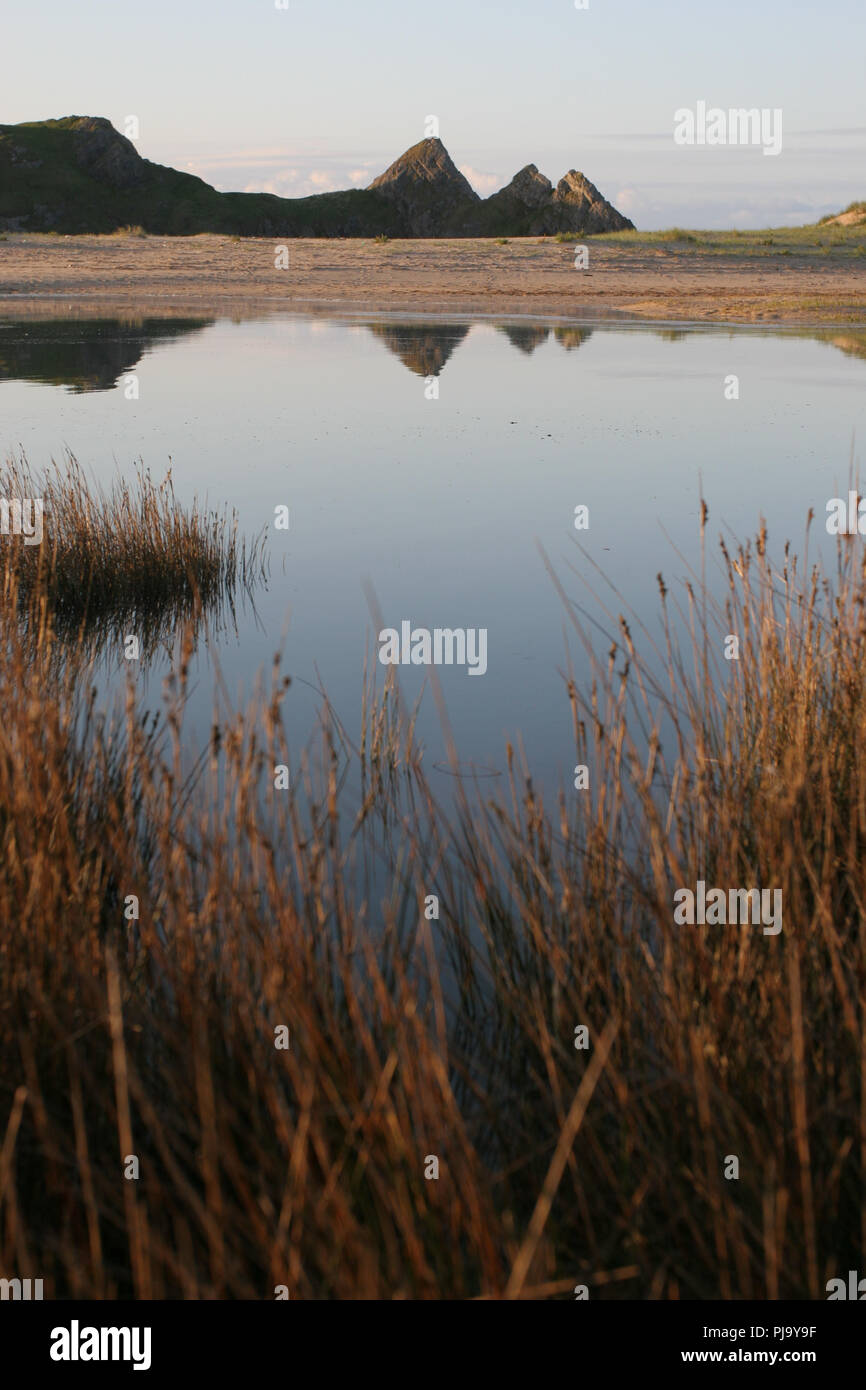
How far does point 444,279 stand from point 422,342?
8.53 meters

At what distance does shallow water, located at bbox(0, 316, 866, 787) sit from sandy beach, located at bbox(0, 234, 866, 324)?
4185 mm

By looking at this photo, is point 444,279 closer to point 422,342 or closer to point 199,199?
point 422,342

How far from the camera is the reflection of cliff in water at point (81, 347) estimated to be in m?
16.6

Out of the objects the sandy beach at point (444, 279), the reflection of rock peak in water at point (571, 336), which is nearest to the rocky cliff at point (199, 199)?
the sandy beach at point (444, 279)

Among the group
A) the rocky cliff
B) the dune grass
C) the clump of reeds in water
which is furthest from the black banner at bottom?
the rocky cliff

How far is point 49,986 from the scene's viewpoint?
9.02 feet

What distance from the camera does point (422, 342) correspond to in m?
20.9

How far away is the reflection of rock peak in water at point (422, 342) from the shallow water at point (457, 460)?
0.11 m

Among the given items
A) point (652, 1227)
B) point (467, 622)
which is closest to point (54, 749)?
point (652, 1227)

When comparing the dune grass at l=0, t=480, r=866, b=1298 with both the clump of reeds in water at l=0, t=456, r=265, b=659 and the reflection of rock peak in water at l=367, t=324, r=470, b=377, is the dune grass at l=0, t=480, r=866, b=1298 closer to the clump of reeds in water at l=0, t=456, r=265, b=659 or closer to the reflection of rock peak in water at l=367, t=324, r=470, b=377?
the clump of reeds in water at l=0, t=456, r=265, b=659

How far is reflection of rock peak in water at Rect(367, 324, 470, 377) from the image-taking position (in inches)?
723

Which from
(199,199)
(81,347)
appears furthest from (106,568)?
(199,199)

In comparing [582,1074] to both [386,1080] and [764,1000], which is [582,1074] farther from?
[386,1080]
